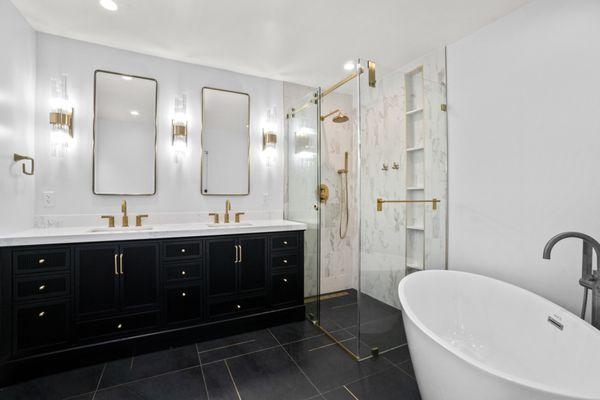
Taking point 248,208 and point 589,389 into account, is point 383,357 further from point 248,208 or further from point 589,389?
point 248,208

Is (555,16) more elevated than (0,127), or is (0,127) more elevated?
(555,16)

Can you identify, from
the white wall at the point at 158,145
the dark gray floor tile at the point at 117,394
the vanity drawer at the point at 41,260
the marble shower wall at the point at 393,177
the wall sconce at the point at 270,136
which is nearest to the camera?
the dark gray floor tile at the point at 117,394

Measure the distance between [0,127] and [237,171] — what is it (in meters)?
1.77

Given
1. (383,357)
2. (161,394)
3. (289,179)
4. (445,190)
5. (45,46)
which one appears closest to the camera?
(161,394)

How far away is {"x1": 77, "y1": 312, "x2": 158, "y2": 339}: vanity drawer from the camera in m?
2.04

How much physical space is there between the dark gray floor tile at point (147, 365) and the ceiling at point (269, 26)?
2614 millimetres

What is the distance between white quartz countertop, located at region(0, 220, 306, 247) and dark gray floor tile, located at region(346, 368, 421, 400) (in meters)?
1.39

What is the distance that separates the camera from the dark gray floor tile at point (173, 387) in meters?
1.74

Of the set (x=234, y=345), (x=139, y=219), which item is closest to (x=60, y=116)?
(x=139, y=219)

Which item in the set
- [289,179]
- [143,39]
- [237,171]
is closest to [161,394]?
[237,171]

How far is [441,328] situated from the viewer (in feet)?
6.70

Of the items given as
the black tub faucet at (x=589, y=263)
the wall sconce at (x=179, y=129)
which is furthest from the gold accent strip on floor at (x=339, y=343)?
the wall sconce at (x=179, y=129)

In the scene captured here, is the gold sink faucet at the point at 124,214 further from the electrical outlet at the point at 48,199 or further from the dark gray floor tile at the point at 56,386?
the dark gray floor tile at the point at 56,386

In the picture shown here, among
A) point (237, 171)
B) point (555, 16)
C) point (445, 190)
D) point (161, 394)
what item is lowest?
point (161, 394)
